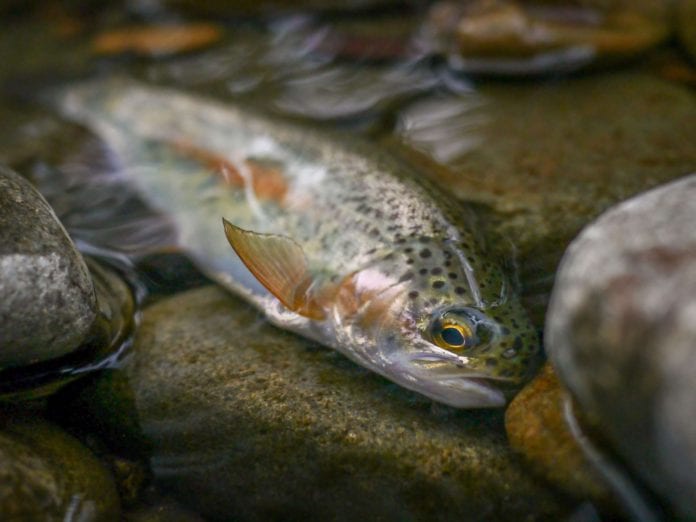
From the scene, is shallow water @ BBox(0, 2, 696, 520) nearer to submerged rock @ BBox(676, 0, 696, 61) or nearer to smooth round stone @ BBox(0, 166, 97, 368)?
submerged rock @ BBox(676, 0, 696, 61)

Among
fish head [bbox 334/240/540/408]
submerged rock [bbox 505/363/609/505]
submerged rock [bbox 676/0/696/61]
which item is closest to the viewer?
submerged rock [bbox 505/363/609/505]

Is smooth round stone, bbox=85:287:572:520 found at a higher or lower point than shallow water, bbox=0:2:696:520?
lower

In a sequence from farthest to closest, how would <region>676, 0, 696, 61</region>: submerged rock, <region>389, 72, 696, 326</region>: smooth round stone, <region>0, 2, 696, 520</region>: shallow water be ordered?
<region>676, 0, 696, 61</region>: submerged rock → <region>0, 2, 696, 520</region>: shallow water → <region>389, 72, 696, 326</region>: smooth round stone

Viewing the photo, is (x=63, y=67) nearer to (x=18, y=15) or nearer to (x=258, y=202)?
(x=18, y=15)

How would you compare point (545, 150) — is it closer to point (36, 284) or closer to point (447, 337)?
point (447, 337)

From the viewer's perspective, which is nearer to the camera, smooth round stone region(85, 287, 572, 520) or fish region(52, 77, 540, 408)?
smooth round stone region(85, 287, 572, 520)

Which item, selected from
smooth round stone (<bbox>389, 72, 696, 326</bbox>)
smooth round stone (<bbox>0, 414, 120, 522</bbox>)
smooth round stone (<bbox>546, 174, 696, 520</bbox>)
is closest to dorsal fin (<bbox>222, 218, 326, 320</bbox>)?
smooth round stone (<bbox>389, 72, 696, 326</bbox>)
